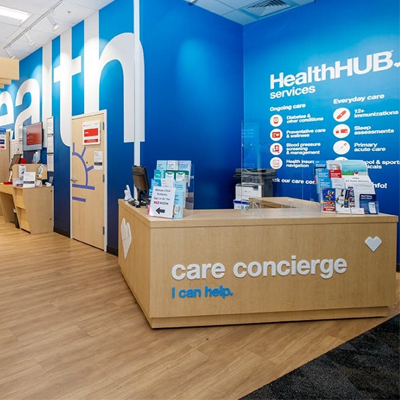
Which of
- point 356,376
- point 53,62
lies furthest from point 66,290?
point 53,62

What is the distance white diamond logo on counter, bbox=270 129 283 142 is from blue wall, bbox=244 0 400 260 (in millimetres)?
61

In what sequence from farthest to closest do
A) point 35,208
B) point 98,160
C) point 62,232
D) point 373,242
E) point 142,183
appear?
point 35,208
point 62,232
point 98,160
point 142,183
point 373,242

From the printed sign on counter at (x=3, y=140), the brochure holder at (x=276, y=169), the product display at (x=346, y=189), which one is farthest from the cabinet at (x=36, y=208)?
the product display at (x=346, y=189)

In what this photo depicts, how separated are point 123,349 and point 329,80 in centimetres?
435

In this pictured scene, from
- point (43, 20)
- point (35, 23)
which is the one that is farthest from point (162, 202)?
point (35, 23)

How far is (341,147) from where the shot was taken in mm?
5156

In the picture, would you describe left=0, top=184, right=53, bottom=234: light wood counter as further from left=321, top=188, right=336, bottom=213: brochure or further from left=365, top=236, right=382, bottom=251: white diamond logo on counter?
left=365, top=236, right=382, bottom=251: white diamond logo on counter

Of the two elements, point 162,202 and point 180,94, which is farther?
point 180,94

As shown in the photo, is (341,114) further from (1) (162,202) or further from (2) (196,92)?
(1) (162,202)

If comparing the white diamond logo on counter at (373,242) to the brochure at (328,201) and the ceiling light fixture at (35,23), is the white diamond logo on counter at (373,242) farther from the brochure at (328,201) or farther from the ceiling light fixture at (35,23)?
the ceiling light fixture at (35,23)

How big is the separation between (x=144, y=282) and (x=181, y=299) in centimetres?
35

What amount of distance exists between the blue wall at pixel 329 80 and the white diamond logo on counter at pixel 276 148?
0.20ft

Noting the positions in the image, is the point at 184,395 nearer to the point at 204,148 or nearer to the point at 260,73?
the point at 204,148

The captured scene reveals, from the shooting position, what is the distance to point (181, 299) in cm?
303
